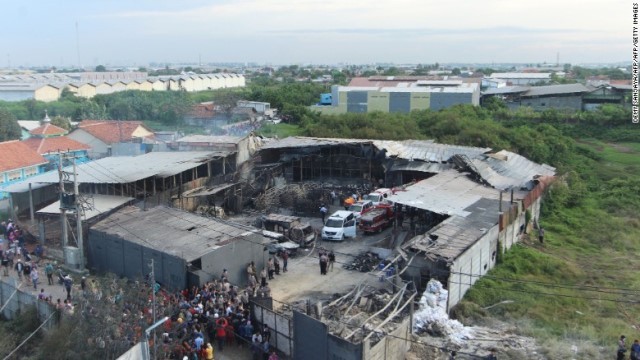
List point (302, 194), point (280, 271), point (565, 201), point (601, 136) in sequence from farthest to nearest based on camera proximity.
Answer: point (601, 136) → point (565, 201) → point (302, 194) → point (280, 271)

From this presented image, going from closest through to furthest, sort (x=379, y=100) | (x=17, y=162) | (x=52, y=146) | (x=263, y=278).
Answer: (x=263, y=278), (x=17, y=162), (x=52, y=146), (x=379, y=100)

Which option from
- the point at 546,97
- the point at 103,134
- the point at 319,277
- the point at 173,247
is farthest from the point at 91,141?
the point at 546,97

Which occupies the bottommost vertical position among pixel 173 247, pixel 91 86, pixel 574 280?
pixel 574 280

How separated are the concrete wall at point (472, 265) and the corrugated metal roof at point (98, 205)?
14.1 meters

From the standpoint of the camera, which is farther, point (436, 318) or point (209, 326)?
point (436, 318)

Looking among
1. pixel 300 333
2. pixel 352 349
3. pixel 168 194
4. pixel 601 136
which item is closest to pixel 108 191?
pixel 168 194

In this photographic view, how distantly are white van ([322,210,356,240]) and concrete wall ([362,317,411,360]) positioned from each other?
357 inches

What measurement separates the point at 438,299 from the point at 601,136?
165 feet

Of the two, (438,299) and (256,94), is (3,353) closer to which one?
(438,299)

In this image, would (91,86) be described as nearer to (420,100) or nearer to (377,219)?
(420,100)

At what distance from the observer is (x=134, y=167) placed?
27.6 m

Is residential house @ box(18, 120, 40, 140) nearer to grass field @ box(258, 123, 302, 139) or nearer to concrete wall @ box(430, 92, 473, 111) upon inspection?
grass field @ box(258, 123, 302, 139)

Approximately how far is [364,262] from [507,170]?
1177 centimetres

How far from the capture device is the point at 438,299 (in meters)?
16.6
